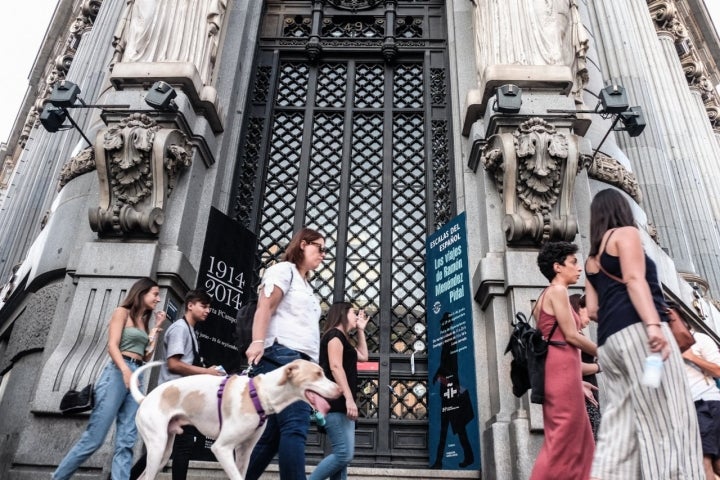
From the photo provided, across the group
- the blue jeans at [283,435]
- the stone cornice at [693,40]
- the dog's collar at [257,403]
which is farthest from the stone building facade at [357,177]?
the stone cornice at [693,40]

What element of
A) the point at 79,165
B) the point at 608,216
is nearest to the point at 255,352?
the point at 608,216

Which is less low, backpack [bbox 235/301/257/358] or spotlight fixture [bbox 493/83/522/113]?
spotlight fixture [bbox 493/83/522/113]

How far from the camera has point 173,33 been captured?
8.78 metres

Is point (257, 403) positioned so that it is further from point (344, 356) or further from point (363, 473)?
point (363, 473)

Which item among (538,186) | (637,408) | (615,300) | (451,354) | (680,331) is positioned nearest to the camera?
(637,408)

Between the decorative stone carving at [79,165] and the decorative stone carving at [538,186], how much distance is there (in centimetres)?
623

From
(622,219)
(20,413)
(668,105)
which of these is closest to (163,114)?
(20,413)

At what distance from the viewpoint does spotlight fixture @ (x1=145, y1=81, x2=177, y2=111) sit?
7.57 meters

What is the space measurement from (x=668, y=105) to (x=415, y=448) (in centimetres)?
1157

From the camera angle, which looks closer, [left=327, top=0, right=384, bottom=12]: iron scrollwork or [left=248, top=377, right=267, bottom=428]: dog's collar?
[left=248, top=377, right=267, bottom=428]: dog's collar

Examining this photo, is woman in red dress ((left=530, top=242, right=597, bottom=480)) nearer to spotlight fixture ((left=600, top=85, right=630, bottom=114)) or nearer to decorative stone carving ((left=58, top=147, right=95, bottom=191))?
spotlight fixture ((left=600, top=85, right=630, bottom=114))

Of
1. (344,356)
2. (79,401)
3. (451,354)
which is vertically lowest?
(79,401)

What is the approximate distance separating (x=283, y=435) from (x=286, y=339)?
691 millimetres

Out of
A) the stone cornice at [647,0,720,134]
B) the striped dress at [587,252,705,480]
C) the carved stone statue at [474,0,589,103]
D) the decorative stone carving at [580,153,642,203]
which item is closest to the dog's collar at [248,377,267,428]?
the striped dress at [587,252,705,480]
